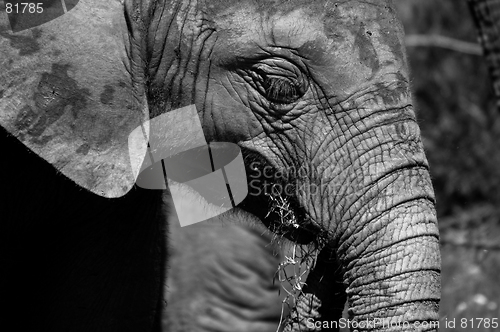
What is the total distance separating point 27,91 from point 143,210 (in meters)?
0.89

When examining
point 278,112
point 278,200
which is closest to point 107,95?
point 278,112

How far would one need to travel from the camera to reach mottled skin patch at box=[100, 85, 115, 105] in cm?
288

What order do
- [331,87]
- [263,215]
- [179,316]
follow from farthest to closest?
[179,316] < [263,215] < [331,87]

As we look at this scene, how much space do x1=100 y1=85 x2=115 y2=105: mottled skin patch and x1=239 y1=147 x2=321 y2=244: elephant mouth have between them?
1.52 feet

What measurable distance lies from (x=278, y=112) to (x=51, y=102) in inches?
28.5

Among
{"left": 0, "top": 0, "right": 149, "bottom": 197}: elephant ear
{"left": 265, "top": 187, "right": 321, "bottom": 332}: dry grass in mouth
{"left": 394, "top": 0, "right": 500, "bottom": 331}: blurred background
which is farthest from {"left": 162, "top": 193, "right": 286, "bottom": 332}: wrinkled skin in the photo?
{"left": 0, "top": 0, "right": 149, "bottom": 197}: elephant ear

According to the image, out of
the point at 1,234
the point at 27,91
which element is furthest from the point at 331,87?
the point at 1,234

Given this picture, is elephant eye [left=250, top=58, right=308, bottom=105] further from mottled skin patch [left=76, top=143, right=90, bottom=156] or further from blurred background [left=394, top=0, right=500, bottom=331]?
blurred background [left=394, top=0, right=500, bottom=331]

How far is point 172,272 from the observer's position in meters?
5.31

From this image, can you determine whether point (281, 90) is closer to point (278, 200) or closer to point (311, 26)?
point (311, 26)

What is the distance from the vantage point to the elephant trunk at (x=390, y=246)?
8.76 ft

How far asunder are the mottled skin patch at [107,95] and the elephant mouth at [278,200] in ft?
1.52

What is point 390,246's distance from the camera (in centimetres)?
271

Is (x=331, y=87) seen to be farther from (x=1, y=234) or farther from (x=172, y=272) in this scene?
(x=172, y=272)
